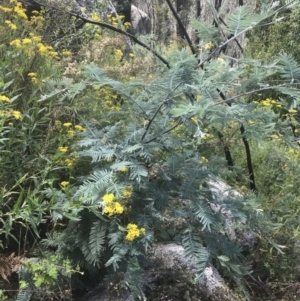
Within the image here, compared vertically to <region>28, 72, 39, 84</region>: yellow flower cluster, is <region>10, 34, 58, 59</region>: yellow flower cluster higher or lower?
higher

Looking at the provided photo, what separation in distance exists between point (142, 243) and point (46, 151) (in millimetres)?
828

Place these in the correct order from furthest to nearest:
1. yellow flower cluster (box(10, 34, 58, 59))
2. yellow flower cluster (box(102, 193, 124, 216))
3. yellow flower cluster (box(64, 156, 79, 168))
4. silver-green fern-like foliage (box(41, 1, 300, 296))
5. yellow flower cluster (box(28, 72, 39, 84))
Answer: yellow flower cluster (box(10, 34, 58, 59)) < yellow flower cluster (box(28, 72, 39, 84)) < yellow flower cluster (box(64, 156, 79, 168)) < silver-green fern-like foliage (box(41, 1, 300, 296)) < yellow flower cluster (box(102, 193, 124, 216))

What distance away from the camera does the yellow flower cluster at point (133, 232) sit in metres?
1.77

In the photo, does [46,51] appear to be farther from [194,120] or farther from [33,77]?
[194,120]

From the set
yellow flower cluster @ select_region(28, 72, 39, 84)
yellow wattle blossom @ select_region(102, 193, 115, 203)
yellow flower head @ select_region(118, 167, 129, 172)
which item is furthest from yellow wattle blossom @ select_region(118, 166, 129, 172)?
yellow flower cluster @ select_region(28, 72, 39, 84)

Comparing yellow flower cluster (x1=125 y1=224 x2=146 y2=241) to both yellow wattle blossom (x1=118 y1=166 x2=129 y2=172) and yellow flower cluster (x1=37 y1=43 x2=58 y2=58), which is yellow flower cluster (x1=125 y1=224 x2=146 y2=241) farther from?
yellow flower cluster (x1=37 y1=43 x2=58 y2=58)

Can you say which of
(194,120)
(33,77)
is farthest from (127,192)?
(33,77)

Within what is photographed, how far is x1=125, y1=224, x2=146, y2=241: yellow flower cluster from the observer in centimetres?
Answer: 177

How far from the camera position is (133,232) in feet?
5.83

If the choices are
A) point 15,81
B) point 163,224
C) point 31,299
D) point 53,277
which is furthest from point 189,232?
point 15,81

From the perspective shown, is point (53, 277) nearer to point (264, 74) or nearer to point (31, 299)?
point (31, 299)

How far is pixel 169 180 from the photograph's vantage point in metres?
2.02

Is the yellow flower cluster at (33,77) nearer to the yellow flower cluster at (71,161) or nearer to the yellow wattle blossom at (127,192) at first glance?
the yellow flower cluster at (71,161)

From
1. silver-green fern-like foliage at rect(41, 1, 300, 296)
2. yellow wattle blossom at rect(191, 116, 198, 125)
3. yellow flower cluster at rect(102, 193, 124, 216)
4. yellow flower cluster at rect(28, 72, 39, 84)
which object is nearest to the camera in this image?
yellow flower cluster at rect(102, 193, 124, 216)
